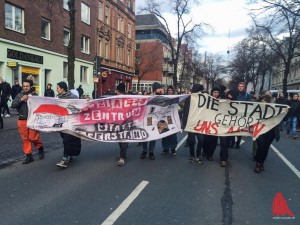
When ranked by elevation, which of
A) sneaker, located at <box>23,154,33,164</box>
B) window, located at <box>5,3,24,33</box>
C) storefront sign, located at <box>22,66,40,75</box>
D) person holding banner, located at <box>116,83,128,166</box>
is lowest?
sneaker, located at <box>23,154,33,164</box>

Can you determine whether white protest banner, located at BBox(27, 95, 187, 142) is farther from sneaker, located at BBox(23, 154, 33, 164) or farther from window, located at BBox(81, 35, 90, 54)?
window, located at BBox(81, 35, 90, 54)

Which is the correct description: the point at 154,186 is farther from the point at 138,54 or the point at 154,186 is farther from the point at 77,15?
the point at 138,54

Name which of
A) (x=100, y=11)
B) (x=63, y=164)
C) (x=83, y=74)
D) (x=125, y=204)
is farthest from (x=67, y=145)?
(x=100, y=11)

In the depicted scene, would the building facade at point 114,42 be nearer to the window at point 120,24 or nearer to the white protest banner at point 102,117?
the window at point 120,24

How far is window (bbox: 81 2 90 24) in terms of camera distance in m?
29.7

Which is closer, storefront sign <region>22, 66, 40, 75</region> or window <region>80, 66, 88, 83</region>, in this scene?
storefront sign <region>22, 66, 40, 75</region>

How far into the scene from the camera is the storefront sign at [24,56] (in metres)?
19.6

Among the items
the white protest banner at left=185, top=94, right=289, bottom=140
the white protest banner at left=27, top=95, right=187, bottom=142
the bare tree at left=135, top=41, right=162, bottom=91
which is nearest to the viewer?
the white protest banner at left=27, top=95, right=187, bottom=142

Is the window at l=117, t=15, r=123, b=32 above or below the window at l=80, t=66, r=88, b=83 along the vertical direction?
above

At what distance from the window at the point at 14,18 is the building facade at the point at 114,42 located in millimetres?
11753

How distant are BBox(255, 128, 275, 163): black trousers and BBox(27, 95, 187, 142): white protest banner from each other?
2122mm

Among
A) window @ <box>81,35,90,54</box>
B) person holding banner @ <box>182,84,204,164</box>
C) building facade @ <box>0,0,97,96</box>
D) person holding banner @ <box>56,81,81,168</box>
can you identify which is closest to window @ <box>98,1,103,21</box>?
building facade @ <box>0,0,97,96</box>

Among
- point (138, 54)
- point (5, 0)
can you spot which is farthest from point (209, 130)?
point (138, 54)

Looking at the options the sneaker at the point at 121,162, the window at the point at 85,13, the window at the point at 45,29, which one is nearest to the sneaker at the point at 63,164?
the sneaker at the point at 121,162
